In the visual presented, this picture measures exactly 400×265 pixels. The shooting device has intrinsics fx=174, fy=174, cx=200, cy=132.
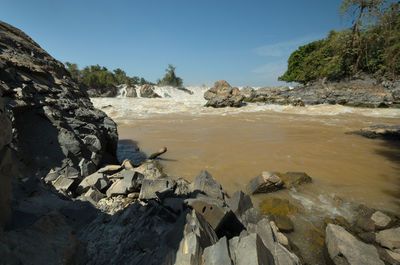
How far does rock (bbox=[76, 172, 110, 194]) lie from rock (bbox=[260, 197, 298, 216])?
2.98 m

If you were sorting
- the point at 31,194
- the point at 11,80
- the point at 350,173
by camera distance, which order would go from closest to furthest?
the point at 31,194 → the point at 11,80 → the point at 350,173

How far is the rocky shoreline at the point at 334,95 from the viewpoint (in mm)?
16031

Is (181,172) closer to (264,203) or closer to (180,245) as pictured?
(264,203)

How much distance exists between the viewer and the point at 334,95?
19.1 meters

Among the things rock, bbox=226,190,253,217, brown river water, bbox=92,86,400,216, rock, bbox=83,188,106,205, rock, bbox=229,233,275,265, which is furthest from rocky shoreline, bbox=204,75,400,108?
rock, bbox=229,233,275,265

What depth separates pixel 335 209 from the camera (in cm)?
324

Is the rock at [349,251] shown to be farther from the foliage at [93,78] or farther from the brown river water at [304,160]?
the foliage at [93,78]

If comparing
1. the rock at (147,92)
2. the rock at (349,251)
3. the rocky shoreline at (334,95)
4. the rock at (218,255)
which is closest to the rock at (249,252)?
the rock at (218,255)

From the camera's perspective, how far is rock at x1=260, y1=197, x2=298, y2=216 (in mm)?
3168

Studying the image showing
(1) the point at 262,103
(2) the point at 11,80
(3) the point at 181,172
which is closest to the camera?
(2) the point at 11,80

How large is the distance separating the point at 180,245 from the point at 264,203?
221 cm

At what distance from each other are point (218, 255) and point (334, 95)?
23.3 m

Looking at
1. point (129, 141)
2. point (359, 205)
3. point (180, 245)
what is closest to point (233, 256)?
point (180, 245)

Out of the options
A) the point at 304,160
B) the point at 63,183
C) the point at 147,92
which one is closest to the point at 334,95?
the point at 304,160
